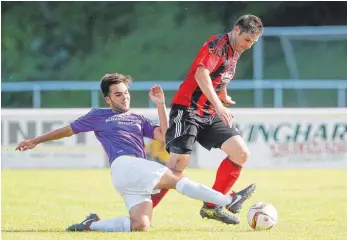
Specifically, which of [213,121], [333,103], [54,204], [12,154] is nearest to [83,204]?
[54,204]

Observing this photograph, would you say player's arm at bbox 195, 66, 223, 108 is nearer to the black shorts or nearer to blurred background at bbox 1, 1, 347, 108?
the black shorts

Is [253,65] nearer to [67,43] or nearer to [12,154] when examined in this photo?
[67,43]

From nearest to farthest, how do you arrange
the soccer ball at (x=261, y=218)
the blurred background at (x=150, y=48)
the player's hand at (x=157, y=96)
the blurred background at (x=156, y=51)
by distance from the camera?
the soccer ball at (x=261, y=218)
the player's hand at (x=157, y=96)
the blurred background at (x=156, y=51)
the blurred background at (x=150, y=48)

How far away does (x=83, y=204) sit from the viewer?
455 inches

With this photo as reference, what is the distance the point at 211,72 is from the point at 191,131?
18.7 inches

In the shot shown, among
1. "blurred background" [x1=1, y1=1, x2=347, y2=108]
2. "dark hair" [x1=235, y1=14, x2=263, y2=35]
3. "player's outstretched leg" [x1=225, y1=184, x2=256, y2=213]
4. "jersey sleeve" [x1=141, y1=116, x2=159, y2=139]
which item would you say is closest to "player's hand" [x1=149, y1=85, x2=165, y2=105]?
"jersey sleeve" [x1=141, y1=116, x2=159, y2=139]

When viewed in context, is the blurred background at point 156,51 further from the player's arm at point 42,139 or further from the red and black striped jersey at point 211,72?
the player's arm at point 42,139

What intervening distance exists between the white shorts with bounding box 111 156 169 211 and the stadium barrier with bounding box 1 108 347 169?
842cm

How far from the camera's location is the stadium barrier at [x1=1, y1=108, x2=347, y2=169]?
16828mm

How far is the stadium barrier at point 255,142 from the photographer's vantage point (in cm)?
1683

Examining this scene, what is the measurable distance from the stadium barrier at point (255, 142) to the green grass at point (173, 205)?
17.7 inches

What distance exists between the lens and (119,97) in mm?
8633

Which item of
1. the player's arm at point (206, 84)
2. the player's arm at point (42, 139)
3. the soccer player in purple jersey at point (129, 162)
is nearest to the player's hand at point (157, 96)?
the soccer player in purple jersey at point (129, 162)

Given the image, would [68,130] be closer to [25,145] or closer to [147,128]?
[25,145]
